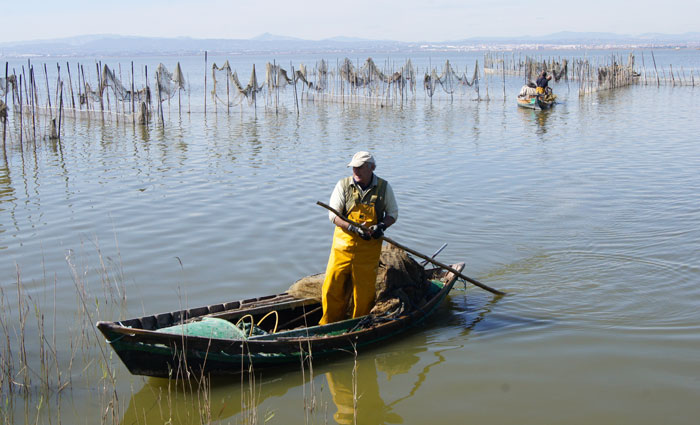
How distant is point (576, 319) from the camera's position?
689 centimetres

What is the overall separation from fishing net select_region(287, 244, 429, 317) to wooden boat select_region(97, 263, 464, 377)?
0.10m

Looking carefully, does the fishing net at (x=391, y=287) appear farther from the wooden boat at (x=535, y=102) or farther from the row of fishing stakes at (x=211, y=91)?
the wooden boat at (x=535, y=102)

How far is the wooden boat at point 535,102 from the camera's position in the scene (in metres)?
26.2

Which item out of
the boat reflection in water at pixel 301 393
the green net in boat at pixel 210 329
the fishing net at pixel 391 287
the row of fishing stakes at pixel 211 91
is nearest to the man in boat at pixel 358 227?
the fishing net at pixel 391 287

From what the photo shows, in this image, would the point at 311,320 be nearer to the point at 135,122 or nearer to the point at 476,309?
the point at 476,309

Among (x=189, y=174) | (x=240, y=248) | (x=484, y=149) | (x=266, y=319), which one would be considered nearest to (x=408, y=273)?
(x=266, y=319)

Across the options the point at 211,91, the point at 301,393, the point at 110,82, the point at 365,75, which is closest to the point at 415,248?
the point at 301,393

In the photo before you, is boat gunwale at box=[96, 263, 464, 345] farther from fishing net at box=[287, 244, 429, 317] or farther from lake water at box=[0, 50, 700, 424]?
lake water at box=[0, 50, 700, 424]

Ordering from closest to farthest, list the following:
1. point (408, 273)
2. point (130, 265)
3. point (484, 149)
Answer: point (408, 273) → point (130, 265) → point (484, 149)

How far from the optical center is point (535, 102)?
26.2m

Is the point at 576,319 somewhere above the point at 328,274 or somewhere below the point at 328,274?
below

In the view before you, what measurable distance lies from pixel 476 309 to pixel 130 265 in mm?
4404

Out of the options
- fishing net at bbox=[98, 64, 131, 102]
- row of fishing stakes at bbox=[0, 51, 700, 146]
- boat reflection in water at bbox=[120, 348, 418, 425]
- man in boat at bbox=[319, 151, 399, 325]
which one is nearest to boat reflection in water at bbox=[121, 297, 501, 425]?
boat reflection in water at bbox=[120, 348, 418, 425]

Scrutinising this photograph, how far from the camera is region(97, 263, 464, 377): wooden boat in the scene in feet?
16.4
